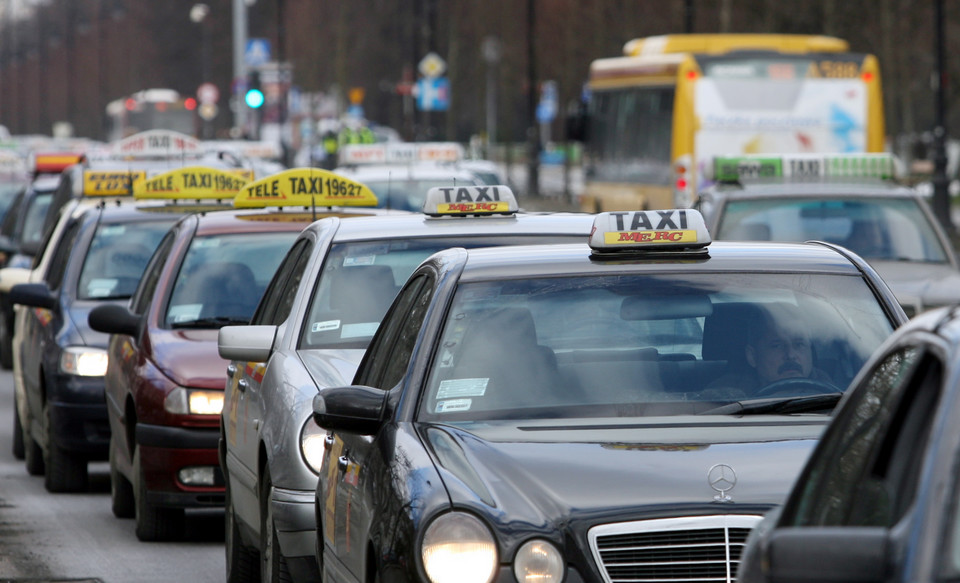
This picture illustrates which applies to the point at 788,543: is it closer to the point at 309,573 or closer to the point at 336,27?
the point at 309,573

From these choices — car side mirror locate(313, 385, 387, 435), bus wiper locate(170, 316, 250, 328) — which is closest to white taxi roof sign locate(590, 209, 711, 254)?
car side mirror locate(313, 385, 387, 435)

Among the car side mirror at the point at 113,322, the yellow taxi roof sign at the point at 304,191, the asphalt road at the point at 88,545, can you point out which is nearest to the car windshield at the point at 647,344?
the asphalt road at the point at 88,545

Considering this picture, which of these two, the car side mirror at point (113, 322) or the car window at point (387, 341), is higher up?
the car window at point (387, 341)

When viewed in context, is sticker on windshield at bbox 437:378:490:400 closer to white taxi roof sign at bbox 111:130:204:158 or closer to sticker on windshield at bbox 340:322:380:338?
sticker on windshield at bbox 340:322:380:338

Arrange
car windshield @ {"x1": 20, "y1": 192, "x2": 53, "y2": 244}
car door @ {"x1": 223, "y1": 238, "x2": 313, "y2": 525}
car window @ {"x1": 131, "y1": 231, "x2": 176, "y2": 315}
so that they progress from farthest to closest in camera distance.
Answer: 1. car windshield @ {"x1": 20, "y1": 192, "x2": 53, "y2": 244}
2. car window @ {"x1": 131, "y1": 231, "x2": 176, "y2": 315}
3. car door @ {"x1": 223, "y1": 238, "x2": 313, "y2": 525}

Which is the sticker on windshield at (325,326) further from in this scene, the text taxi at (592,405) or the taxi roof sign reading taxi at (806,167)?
the taxi roof sign reading taxi at (806,167)

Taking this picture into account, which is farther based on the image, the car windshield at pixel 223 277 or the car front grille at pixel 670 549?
the car windshield at pixel 223 277

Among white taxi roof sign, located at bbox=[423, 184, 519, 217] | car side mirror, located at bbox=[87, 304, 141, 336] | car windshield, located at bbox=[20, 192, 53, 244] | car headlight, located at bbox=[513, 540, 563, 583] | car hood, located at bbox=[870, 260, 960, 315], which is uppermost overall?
white taxi roof sign, located at bbox=[423, 184, 519, 217]

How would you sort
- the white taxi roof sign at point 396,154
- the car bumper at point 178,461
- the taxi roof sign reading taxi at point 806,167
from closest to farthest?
the car bumper at point 178,461, the taxi roof sign reading taxi at point 806,167, the white taxi roof sign at point 396,154

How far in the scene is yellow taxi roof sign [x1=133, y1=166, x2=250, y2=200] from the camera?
12789 mm

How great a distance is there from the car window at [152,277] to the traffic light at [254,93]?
22.3 meters

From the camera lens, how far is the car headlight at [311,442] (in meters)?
6.63

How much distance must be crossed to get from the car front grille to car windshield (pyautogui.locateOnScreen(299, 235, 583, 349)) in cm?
308

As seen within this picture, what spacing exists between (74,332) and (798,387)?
6791mm
